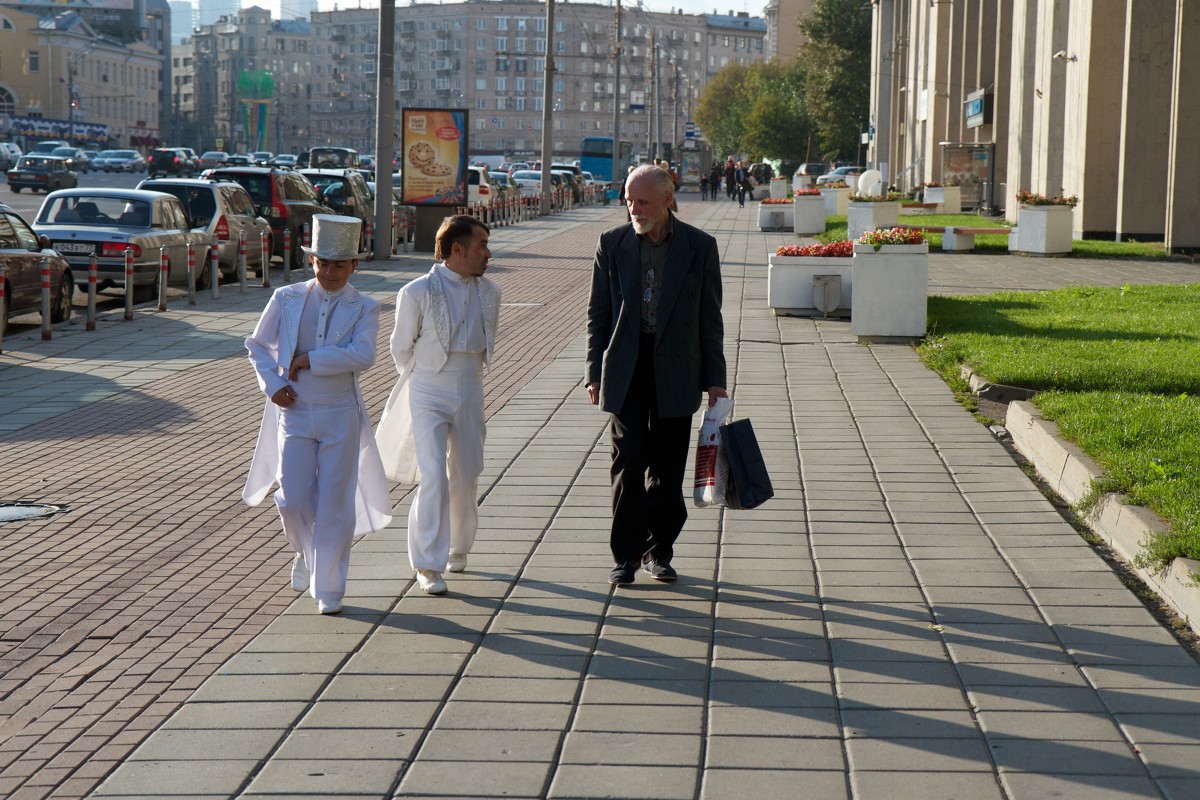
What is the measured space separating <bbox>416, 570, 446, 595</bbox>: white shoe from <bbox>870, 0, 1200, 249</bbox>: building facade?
811 inches

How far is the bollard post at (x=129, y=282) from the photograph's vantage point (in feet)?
55.4

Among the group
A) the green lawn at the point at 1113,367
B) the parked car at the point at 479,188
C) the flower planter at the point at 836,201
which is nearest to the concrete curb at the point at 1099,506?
the green lawn at the point at 1113,367

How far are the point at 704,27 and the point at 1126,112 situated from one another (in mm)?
166001

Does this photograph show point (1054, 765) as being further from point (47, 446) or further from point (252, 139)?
point (252, 139)

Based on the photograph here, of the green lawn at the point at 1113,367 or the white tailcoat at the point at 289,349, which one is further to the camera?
the green lawn at the point at 1113,367

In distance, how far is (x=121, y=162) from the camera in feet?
257

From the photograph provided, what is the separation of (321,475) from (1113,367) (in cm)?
685

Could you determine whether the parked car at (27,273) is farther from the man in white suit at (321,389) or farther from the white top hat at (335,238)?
the white top hat at (335,238)

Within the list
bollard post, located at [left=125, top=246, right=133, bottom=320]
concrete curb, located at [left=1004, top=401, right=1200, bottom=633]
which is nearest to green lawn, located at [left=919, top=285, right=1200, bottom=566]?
concrete curb, located at [left=1004, top=401, right=1200, bottom=633]

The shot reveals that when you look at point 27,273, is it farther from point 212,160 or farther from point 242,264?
point 212,160

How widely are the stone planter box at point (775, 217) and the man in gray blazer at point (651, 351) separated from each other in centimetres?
3139

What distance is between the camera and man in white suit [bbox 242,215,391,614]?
18.2 ft

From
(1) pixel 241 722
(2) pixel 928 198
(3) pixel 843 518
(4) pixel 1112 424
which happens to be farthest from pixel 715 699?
(2) pixel 928 198

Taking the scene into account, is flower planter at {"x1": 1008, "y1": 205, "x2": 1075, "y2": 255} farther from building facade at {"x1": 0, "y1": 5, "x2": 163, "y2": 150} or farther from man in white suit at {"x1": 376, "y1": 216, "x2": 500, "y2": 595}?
building facade at {"x1": 0, "y1": 5, "x2": 163, "y2": 150}
